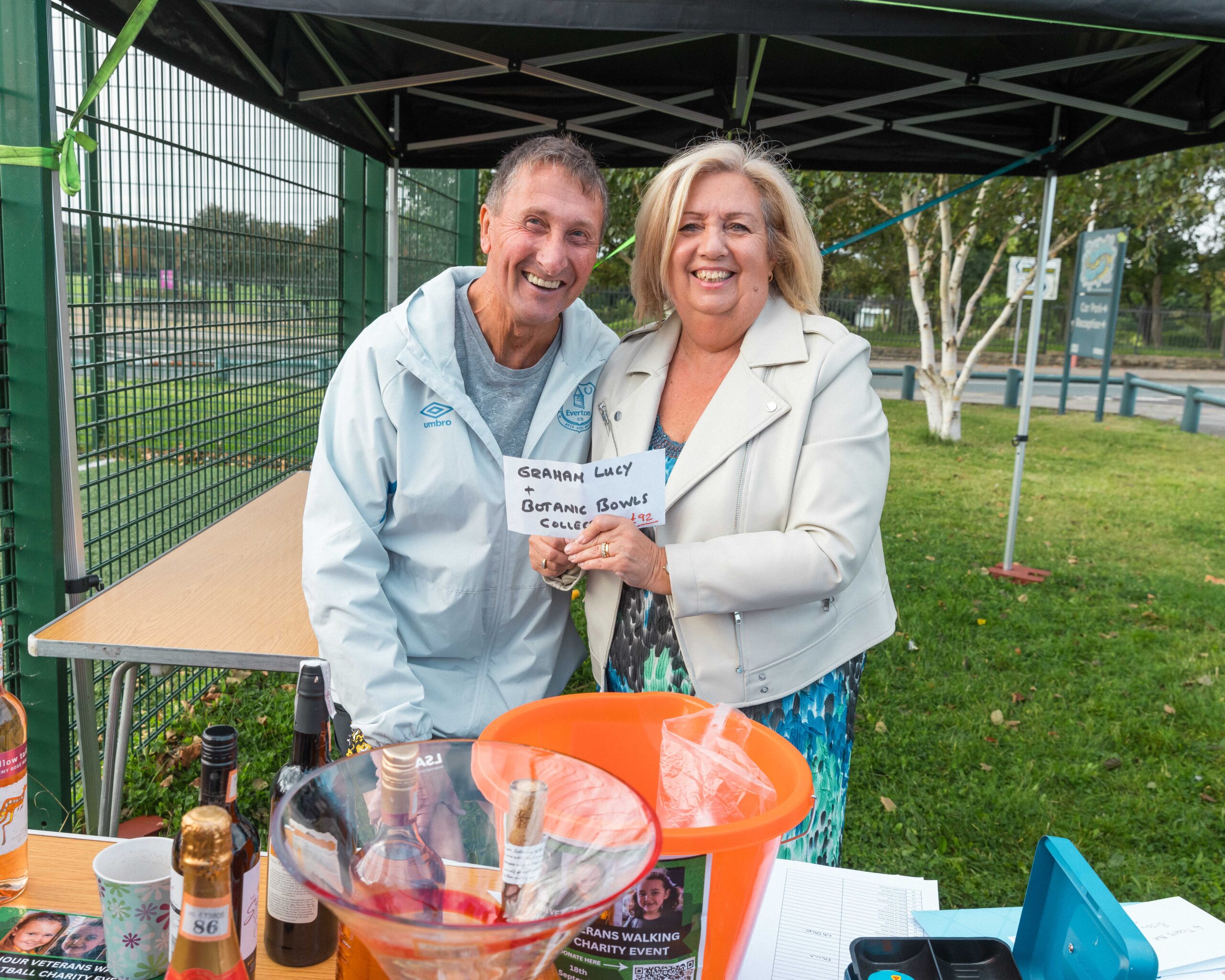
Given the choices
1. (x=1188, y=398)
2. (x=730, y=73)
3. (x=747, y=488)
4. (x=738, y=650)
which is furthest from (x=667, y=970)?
(x=1188, y=398)

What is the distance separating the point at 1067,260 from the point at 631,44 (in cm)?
4045

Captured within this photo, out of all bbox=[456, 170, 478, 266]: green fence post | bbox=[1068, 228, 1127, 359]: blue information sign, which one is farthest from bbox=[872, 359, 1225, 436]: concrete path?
bbox=[456, 170, 478, 266]: green fence post

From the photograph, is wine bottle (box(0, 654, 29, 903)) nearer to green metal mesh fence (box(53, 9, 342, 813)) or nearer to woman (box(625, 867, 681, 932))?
woman (box(625, 867, 681, 932))

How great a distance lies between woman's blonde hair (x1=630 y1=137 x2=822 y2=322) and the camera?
7.22 feet

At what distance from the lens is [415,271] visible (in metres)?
7.30

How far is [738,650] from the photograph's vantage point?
2076 mm

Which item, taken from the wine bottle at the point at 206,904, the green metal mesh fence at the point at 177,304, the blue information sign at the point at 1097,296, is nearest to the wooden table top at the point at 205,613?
the green metal mesh fence at the point at 177,304

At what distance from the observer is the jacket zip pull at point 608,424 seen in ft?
7.35

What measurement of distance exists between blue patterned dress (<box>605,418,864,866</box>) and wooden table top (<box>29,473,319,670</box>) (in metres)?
0.86

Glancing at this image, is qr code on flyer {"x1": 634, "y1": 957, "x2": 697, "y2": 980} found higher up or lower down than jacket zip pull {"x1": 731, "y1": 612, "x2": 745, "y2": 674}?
lower down

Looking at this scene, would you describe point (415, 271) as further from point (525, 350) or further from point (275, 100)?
point (525, 350)

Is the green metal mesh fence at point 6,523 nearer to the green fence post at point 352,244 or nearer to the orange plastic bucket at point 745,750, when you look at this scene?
the orange plastic bucket at point 745,750

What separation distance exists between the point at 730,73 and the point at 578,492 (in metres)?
3.11

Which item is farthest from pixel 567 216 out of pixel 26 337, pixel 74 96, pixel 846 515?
pixel 74 96
